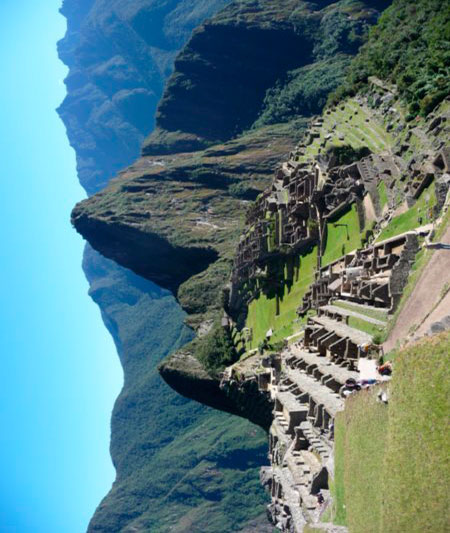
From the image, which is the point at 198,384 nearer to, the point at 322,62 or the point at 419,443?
the point at 419,443

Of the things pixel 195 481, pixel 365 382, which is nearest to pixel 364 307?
pixel 365 382

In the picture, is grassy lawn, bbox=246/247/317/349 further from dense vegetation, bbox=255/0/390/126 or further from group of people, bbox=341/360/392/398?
dense vegetation, bbox=255/0/390/126

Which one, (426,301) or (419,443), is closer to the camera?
(419,443)

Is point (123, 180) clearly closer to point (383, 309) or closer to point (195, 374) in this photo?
point (195, 374)

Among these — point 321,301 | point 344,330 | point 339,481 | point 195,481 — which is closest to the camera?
point 339,481

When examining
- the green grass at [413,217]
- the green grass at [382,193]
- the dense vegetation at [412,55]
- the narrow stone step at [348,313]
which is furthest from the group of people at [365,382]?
the dense vegetation at [412,55]

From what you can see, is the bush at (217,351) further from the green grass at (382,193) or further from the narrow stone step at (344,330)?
the green grass at (382,193)

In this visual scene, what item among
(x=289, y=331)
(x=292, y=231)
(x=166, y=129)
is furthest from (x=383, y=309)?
(x=166, y=129)
